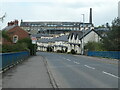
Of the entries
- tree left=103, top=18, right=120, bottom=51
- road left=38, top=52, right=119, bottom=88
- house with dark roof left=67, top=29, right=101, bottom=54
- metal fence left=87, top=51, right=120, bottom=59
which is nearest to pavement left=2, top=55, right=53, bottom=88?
road left=38, top=52, right=119, bottom=88

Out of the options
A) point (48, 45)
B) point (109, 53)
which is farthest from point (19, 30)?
point (48, 45)

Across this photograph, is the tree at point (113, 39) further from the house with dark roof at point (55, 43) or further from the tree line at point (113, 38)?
the house with dark roof at point (55, 43)

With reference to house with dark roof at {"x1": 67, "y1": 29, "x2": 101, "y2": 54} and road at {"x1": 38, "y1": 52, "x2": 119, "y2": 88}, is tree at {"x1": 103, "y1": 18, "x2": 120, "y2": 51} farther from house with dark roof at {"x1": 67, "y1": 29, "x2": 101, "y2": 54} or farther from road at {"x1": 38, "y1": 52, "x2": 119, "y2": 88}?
road at {"x1": 38, "y1": 52, "x2": 119, "y2": 88}

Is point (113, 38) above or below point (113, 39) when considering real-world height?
above

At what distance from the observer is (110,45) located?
5862 cm

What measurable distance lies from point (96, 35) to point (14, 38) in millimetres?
32316

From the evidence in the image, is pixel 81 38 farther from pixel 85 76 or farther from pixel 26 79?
pixel 26 79

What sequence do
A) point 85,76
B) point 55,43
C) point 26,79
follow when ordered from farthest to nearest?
point 55,43
point 85,76
point 26,79

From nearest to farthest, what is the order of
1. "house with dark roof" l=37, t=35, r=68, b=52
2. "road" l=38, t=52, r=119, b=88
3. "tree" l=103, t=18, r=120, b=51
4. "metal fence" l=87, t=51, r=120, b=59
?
"road" l=38, t=52, r=119, b=88 → "metal fence" l=87, t=51, r=120, b=59 → "tree" l=103, t=18, r=120, b=51 → "house with dark roof" l=37, t=35, r=68, b=52

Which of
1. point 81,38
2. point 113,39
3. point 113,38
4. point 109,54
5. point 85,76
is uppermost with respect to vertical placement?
point 81,38

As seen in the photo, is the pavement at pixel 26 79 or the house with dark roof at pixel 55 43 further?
the house with dark roof at pixel 55 43

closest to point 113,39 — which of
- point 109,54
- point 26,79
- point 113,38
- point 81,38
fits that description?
point 113,38

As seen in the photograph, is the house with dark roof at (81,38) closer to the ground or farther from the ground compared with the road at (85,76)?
farther from the ground

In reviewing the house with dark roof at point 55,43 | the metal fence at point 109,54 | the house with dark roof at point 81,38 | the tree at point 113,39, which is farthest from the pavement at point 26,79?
the house with dark roof at point 55,43
